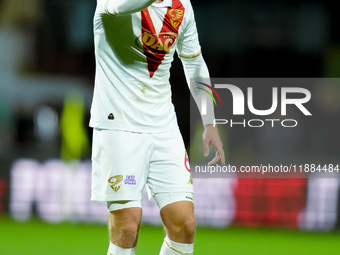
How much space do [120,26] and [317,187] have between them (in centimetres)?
507

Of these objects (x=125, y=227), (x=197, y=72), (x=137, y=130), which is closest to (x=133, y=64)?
(x=137, y=130)

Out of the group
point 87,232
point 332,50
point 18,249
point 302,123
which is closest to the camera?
point 18,249

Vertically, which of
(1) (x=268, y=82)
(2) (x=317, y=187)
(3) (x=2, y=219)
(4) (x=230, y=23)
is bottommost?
(3) (x=2, y=219)

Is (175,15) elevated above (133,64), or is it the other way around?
(175,15)

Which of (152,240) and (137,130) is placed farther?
(152,240)

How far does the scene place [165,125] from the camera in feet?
13.6

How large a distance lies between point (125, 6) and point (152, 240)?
15.0 feet

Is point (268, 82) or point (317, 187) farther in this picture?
point (268, 82)

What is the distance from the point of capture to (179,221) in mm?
4000

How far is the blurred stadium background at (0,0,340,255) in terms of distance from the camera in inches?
328

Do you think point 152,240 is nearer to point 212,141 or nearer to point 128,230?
point 212,141

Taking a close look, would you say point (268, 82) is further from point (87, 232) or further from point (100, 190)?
point (100, 190)

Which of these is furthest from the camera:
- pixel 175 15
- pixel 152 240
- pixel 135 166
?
pixel 152 240

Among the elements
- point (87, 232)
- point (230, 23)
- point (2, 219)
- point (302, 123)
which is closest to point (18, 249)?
point (87, 232)
